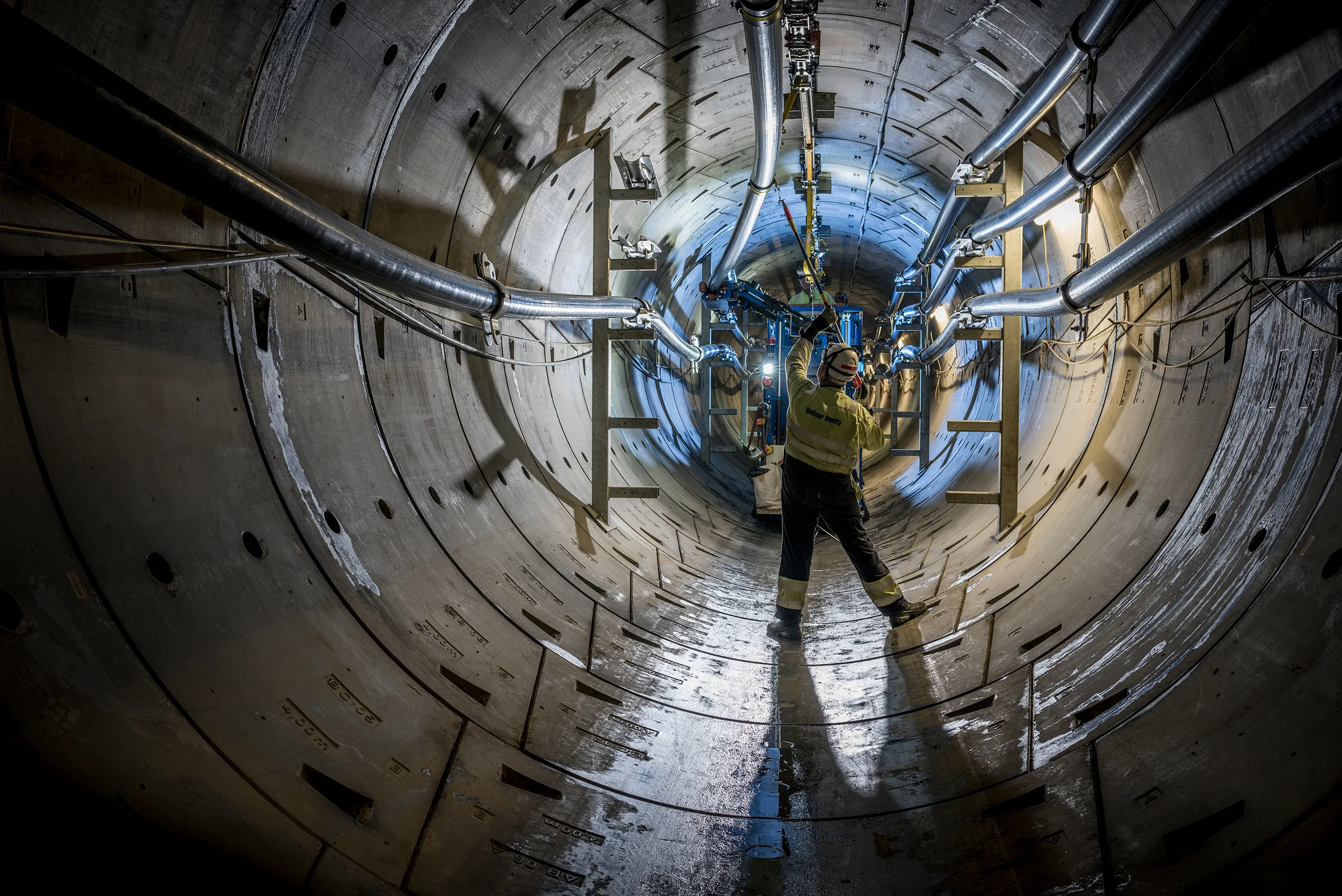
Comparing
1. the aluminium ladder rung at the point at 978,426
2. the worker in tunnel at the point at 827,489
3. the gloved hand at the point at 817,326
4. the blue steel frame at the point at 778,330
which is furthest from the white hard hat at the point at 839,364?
the blue steel frame at the point at 778,330

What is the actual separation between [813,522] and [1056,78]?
280 cm

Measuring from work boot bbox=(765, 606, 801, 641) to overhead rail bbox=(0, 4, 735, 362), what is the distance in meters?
2.94

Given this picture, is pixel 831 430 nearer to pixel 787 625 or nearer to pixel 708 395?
pixel 787 625

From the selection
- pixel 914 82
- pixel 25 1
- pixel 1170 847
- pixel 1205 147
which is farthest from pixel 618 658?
pixel 914 82

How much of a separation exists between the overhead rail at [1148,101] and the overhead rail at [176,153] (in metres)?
2.88

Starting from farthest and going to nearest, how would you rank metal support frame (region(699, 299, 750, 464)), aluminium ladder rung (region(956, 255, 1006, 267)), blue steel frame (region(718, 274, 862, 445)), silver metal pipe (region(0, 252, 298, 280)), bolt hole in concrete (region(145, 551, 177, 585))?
1. blue steel frame (region(718, 274, 862, 445))
2. metal support frame (region(699, 299, 750, 464))
3. aluminium ladder rung (region(956, 255, 1006, 267))
4. bolt hole in concrete (region(145, 551, 177, 585))
5. silver metal pipe (region(0, 252, 298, 280))

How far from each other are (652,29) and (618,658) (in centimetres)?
366

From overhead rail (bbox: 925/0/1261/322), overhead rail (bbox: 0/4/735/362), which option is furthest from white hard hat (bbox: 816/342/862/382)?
overhead rail (bbox: 0/4/735/362)

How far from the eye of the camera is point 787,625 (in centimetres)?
488

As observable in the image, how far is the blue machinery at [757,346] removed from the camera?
472 inches

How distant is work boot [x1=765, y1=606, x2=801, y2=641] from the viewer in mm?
4859

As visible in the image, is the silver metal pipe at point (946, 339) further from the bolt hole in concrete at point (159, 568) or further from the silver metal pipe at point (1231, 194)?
the bolt hole in concrete at point (159, 568)

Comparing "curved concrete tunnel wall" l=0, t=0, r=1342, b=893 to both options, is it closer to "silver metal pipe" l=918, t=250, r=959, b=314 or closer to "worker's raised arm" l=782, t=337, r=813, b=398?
"worker's raised arm" l=782, t=337, r=813, b=398

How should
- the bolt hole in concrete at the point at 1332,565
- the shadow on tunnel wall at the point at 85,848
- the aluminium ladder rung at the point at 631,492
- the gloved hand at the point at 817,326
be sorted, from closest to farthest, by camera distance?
the shadow on tunnel wall at the point at 85,848
the bolt hole in concrete at the point at 1332,565
the gloved hand at the point at 817,326
the aluminium ladder rung at the point at 631,492
